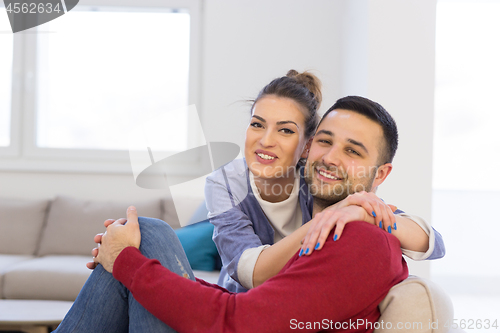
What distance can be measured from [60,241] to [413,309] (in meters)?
2.65

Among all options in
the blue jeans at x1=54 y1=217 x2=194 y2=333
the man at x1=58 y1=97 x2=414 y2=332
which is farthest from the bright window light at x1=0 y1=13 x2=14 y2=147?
the man at x1=58 y1=97 x2=414 y2=332

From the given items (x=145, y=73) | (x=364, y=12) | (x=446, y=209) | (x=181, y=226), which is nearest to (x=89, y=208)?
(x=181, y=226)

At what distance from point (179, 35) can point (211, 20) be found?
353 mm

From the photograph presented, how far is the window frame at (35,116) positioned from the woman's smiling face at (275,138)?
81.2 inches

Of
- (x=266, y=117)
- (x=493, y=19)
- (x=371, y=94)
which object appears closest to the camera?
(x=266, y=117)

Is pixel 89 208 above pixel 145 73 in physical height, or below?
below

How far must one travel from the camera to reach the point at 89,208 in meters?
3.10

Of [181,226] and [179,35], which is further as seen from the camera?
[179,35]

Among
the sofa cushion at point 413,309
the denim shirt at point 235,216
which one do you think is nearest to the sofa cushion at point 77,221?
the denim shirt at point 235,216

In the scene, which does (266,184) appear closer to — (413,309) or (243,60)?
(413,309)

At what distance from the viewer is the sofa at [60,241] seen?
2482 mm

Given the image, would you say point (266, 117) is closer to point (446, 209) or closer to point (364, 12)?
point (364, 12)

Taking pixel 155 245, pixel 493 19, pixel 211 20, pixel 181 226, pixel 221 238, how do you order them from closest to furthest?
pixel 155 245, pixel 221 238, pixel 181 226, pixel 211 20, pixel 493 19

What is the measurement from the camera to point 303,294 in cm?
82
